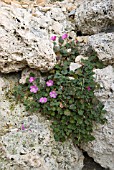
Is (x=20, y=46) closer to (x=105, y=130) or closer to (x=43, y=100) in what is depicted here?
(x=43, y=100)

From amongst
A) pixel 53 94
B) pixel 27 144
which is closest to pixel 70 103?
pixel 53 94

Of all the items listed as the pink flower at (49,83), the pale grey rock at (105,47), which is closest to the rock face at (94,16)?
the pale grey rock at (105,47)

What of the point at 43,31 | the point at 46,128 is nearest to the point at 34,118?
the point at 46,128

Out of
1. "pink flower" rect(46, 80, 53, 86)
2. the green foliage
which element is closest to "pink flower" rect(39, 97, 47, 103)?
the green foliage

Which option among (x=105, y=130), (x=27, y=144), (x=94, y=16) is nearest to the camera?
(x=27, y=144)

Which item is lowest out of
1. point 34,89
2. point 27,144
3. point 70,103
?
point 27,144

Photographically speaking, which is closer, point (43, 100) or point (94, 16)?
point (43, 100)

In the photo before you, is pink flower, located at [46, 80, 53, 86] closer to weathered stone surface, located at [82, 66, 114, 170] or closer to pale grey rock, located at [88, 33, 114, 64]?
weathered stone surface, located at [82, 66, 114, 170]
